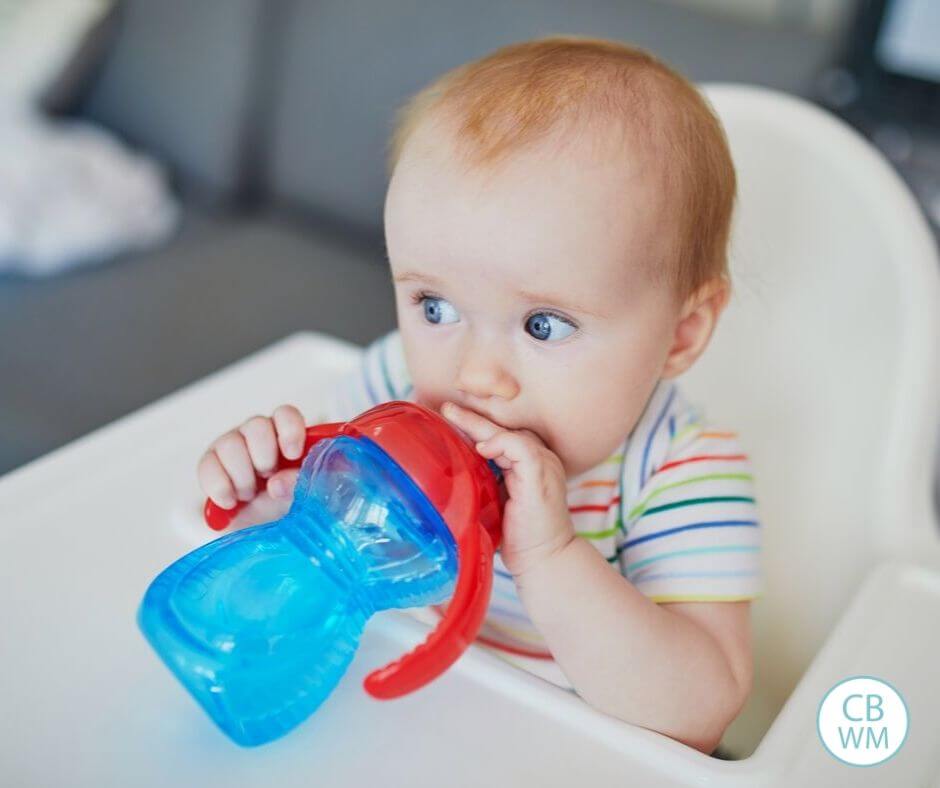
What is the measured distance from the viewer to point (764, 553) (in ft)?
2.87

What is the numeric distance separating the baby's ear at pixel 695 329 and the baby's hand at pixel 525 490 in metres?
0.15

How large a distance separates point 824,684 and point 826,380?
0.32 meters

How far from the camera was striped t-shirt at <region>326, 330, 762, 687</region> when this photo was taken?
68 cm

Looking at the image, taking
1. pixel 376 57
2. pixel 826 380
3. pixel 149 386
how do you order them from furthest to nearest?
pixel 376 57
pixel 149 386
pixel 826 380

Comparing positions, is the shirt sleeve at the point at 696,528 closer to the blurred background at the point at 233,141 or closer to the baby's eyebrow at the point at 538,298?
the baby's eyebrow at the point at 538,298

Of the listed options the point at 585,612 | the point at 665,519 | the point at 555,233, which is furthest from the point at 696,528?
the point at 555,233

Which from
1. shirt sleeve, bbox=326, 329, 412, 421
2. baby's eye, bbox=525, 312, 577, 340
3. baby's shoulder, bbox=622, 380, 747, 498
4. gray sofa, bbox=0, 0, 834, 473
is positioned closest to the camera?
baby's eye, bbox=525, 312, 577, 340

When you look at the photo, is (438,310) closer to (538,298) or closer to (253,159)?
(538,298)

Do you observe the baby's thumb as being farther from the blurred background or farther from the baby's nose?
the blurred background

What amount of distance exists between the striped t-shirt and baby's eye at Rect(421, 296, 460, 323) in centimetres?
17

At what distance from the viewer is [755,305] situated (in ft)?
2.97

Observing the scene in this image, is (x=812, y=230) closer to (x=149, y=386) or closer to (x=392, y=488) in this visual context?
(x=392, y=488)

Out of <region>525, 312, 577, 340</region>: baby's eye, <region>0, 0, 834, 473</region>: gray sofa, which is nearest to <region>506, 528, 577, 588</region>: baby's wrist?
<region>525, 312, 577, 340</region>: baby's eye

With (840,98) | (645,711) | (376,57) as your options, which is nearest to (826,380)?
(645,711)
